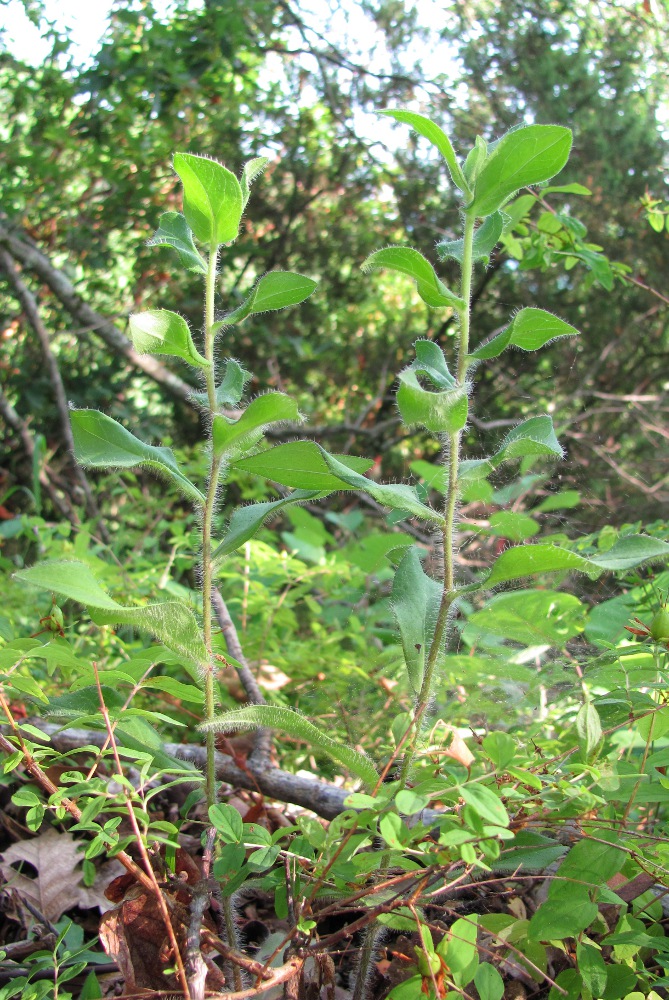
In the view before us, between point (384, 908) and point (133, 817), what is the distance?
0.71 feet

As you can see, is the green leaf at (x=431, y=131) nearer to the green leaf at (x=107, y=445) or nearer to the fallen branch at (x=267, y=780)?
the green leaf at (x=107, y=445)

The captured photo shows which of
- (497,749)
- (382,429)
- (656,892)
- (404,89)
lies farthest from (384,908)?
(404,89)

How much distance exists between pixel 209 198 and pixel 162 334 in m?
0.14

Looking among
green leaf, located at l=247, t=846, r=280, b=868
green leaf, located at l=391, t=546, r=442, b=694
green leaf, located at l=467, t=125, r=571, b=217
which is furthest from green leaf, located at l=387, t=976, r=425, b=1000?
green leaf, located at l=467, t=125, r=571, b=217

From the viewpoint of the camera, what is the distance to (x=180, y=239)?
799 mm

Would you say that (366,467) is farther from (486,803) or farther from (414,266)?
(486,803)

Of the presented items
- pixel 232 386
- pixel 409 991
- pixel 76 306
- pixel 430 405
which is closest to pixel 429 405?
pixel 430 405

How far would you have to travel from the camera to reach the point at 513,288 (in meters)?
4.90

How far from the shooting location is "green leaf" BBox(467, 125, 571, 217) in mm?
706

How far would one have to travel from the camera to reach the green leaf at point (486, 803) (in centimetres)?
57

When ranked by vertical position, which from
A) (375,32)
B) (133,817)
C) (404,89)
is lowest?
(133,817)

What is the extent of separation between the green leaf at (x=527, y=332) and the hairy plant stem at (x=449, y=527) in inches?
1.1

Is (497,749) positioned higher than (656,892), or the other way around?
(497,749)

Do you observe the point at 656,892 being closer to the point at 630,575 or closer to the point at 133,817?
the point at 630,575
